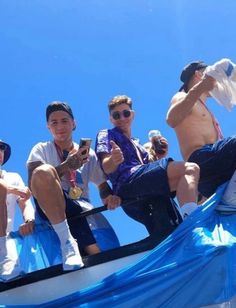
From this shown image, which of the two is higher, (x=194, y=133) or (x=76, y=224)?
(x=194, y=133)

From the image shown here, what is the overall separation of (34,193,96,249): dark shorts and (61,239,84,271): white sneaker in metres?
0.41

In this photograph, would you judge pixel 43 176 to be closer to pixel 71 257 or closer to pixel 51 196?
pixel 51 196

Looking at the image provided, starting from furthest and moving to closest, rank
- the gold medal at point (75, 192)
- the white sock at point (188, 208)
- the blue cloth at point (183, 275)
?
the gold medal at point (75, 192), the white sock at point (188, 208), the blue cloth at point (183, 275)

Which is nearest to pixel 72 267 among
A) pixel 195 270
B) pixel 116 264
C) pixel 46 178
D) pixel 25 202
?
pixel 116 264

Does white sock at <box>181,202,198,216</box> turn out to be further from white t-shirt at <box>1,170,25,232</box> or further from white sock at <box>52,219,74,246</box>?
white t-shirt at <box>1,170,25,232</box>

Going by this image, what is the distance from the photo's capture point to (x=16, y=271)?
316cm

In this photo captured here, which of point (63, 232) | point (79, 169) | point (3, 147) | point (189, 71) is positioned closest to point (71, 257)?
point (63, 232)

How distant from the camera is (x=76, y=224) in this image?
3.55 m

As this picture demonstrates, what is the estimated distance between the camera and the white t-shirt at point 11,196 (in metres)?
3.96

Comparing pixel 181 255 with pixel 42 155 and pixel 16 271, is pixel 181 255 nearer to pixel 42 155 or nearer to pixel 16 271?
pixel 16 271

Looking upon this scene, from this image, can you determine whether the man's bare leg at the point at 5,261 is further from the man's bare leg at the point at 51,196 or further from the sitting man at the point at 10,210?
the man's bare leg at the point at 51,196

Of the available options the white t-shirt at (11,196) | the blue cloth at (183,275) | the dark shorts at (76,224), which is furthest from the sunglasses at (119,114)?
the blue cloth at (183,275)

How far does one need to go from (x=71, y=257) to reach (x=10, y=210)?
1.16 m

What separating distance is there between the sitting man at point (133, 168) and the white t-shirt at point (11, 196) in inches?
38.4
